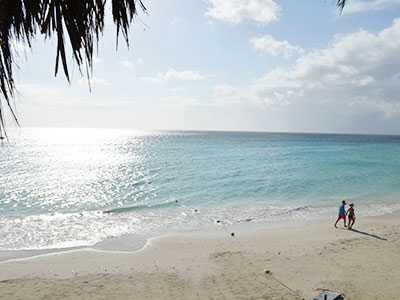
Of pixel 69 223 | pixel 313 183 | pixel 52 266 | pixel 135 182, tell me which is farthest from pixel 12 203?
pixel 313 183

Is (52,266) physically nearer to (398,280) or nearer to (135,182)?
(398,280)

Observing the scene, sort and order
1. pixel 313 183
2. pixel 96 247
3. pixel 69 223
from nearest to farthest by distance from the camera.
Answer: pixel 96 247 < pixel 69 223 < pixel 313 183

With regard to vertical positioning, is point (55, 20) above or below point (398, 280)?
above

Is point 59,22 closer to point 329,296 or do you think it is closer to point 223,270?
Answer: point 329,296

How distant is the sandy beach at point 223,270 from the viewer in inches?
348

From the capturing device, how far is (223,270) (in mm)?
10453

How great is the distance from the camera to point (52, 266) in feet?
36.8

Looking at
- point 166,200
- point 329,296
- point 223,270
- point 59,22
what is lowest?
point 166,200

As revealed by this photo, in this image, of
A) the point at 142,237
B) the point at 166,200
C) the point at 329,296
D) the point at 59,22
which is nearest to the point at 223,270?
the point at 329,296

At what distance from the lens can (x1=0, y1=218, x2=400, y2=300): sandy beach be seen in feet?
29.0

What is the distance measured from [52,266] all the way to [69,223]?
6.37 meters

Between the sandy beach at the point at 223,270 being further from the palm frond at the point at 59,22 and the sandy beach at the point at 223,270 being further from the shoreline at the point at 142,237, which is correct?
the palm frond at the point at 59,22

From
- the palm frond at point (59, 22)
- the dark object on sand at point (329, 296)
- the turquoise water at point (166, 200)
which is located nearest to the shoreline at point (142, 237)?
the turquoise water at point (166, 200)

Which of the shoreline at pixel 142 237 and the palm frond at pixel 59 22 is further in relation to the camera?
the shoreline at pixel 142 237
